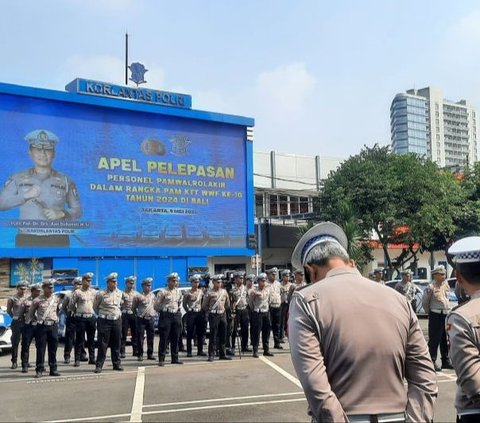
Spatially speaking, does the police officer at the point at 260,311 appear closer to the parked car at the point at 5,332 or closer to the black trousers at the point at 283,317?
the black trousers at the point at 283,317

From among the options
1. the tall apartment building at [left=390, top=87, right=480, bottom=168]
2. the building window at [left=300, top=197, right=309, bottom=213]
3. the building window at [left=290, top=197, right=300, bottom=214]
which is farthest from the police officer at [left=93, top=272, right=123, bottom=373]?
the tall apartment building at [left=390, top=87, right=480, bottom=168]

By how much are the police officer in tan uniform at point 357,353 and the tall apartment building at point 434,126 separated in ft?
281

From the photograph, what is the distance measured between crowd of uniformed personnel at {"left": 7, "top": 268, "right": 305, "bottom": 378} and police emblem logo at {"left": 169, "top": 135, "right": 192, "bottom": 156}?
525 inches

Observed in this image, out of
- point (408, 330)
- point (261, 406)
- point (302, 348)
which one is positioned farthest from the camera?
point (261, 406)

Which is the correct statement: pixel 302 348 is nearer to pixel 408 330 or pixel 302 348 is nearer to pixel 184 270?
pixel 408 330

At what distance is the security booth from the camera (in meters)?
23.3

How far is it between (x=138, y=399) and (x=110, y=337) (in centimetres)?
350

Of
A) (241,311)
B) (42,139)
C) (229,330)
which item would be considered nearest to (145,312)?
(229,330)

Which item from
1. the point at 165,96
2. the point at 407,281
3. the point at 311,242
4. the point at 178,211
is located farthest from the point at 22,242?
the point at 311,242

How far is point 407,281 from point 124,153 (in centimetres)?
1615

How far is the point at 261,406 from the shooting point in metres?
7.64

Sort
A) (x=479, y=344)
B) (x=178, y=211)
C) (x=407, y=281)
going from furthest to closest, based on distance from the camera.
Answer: (x=178, y=211) < (x=407, y=281) < (x=479, y=344)

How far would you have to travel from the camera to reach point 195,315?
1381 centimetres

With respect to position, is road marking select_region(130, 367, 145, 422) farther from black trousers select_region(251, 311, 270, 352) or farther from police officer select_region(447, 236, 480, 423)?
police officer select_region(447, 236, 480, 423)
